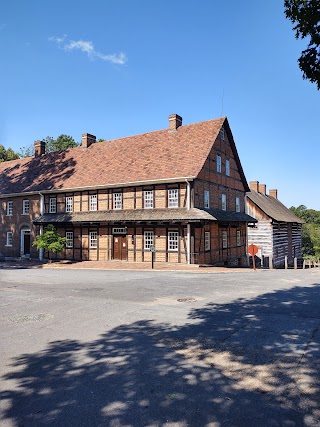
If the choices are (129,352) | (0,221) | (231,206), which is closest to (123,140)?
(231,206)

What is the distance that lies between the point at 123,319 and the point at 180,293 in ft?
14.1

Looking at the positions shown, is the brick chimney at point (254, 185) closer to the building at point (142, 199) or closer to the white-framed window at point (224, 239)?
the building at point (142, 199)

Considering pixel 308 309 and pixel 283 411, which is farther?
pixel 308 309

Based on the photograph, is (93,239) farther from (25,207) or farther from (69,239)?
(25,207)

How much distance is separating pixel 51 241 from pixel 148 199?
28.1 feet

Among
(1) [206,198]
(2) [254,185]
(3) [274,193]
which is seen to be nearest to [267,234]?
(2) [254,185]

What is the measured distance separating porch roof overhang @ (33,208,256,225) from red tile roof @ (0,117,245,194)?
7.92 feet

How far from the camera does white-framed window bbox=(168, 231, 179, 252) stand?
24.8 m

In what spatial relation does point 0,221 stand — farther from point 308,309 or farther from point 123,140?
point 308,309

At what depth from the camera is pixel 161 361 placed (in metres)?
6.33

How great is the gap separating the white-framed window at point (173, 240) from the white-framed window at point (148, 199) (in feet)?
9.08

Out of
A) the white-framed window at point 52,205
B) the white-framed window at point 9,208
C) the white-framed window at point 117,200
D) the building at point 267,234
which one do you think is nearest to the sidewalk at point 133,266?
the white-framed window at point 117,200

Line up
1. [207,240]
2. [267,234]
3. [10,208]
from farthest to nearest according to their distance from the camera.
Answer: [267,234]
[10,208]
[207,240]

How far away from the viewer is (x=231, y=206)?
101 feet
